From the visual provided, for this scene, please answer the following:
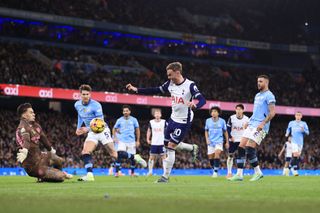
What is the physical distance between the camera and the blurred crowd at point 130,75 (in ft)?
128

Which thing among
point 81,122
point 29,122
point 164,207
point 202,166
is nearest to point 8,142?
point 202,166

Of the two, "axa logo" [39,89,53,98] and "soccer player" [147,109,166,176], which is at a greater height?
"axa logo" [39,89,53,98]

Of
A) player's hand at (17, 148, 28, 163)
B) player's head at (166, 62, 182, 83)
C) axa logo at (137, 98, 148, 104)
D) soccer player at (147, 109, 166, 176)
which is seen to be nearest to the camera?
player's hand at (17, 148, 28, 163)

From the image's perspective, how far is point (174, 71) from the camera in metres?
13.4

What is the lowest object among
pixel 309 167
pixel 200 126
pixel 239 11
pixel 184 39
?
pixel 309 167

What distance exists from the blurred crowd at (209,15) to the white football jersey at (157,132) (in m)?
25.7

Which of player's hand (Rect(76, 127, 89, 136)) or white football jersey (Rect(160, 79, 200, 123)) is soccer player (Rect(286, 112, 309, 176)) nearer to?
white football jersey (Rect(160, 79, 200, 123))

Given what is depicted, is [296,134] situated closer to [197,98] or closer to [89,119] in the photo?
[89,119]

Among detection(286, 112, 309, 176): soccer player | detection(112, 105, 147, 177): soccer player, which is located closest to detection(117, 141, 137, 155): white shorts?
detection(112, 105, 147, 177): soccer player

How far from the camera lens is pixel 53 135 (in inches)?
1447

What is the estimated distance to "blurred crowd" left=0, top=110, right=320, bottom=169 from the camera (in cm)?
3428

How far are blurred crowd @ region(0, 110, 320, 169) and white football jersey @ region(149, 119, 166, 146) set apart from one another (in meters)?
10.8

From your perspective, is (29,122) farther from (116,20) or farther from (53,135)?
(116,20)

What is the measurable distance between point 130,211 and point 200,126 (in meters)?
41.6
